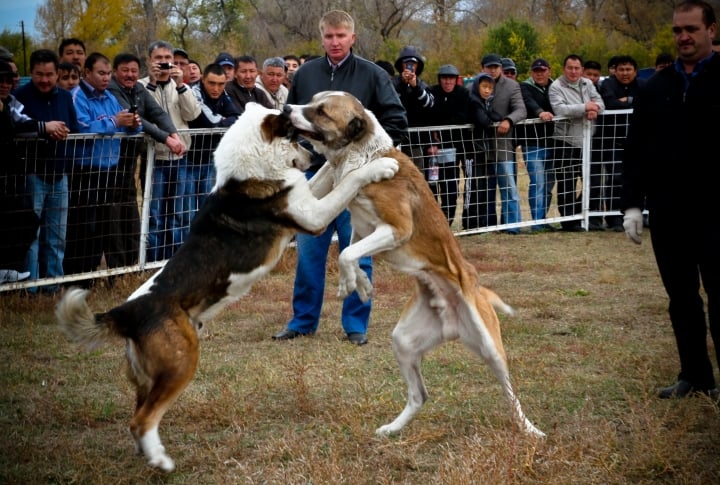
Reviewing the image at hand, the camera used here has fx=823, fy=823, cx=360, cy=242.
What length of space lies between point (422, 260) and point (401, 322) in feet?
1.36

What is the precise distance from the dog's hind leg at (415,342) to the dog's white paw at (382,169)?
759mm

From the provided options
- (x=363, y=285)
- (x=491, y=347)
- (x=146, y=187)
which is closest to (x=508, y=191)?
(x=146, y=187)

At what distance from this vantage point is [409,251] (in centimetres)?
493

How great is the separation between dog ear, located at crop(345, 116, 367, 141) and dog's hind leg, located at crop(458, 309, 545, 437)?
125 cm

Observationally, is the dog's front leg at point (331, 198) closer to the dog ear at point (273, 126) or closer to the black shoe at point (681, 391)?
the dog ear at point (273, 126)

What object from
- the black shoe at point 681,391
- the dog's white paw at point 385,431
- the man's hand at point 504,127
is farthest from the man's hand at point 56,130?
the man's hand at point 504,127

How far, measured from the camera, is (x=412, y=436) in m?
4.71

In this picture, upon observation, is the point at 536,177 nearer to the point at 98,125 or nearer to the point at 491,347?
the point at 98,125

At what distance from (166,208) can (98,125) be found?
1152 mm

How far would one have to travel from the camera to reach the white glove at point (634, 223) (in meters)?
5.46

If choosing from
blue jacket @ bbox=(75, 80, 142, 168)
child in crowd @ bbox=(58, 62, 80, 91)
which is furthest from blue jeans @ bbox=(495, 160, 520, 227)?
child in crowd @ bbox=(58, 62, 80, 91)

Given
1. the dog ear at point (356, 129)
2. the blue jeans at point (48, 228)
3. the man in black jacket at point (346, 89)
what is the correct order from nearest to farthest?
1. the dog ear at point (356, 129)
2. the man in black jacket at point (346, 89)
3. the blue jeans at point (48, 228)

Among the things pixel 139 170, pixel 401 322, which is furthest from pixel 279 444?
pixel 139 170

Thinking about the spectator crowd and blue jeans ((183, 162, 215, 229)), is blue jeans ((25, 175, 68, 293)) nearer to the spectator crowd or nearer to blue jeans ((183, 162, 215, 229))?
the spectator crowd
